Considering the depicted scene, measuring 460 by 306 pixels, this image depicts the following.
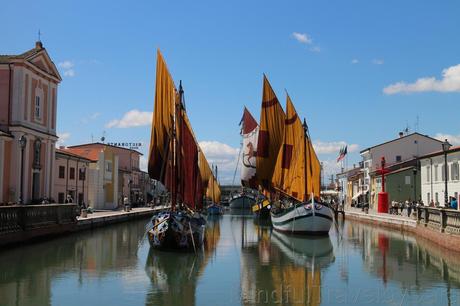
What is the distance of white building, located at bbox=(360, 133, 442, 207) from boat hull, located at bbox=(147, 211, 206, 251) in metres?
52.8

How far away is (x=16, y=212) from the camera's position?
2839cm

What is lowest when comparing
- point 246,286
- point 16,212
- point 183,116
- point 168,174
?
point 246,286

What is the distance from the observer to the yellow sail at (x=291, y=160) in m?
41.2

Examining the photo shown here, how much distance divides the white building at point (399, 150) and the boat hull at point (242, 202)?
1056 inches

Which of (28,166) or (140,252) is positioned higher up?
(28,166)

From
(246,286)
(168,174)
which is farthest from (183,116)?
(246,286)

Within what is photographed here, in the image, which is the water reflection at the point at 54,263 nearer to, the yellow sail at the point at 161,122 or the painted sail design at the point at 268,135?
the yellow sail at the point at 161,122

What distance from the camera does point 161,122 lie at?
2772cm

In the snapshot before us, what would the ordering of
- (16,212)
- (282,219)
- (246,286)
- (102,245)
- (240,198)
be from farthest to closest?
(240,198)
(282,219)
(102,245)
(16,212)
(246,286)

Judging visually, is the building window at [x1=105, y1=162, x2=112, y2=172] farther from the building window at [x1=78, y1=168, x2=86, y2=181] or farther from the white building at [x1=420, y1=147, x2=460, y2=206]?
the white building at [x1=420, y1=147, x2=460, y2=206]

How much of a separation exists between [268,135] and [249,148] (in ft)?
55.0

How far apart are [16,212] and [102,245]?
635 cm

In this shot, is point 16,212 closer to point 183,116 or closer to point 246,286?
point 183,116

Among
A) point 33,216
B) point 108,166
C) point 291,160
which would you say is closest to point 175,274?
point 33,216
